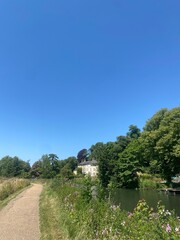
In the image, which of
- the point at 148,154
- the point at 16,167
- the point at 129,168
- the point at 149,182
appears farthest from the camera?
the point at 16,167

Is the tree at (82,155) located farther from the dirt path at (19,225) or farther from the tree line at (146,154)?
the dirt path at (19,225)

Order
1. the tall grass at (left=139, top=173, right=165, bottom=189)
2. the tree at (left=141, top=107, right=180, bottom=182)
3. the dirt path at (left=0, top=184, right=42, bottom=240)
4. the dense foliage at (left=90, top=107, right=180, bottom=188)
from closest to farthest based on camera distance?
the dirt path at (left=0, top=184, right=42, bottom=240), the tree at (left=141, top=107, right=180, bottom=182), the dense foliage at (left=90, top=107, right=180, bottom=188), the tall grass at (left=139, top=173, right=165, bottom=189)

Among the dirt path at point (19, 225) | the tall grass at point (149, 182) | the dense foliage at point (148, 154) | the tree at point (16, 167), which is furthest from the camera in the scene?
the tree at point (16, 167)

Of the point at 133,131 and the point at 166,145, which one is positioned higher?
the point at 133,131

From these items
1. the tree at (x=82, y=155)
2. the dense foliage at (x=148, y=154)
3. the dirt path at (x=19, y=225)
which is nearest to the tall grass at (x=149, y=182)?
the dense foliage at (x=148, y=154)

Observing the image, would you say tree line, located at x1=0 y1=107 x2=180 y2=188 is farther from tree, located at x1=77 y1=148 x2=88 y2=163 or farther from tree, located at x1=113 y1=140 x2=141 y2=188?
tree, located at x1=77 y1=148 x2=88 y2=163

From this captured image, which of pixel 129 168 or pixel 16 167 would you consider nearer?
pixel 129 168

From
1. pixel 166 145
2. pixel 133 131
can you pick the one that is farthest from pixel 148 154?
pixel 133 131

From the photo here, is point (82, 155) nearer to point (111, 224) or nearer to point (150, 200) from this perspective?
point (150, 200)

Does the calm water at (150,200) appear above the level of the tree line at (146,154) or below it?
below

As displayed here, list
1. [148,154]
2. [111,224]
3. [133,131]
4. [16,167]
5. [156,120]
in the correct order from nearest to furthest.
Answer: [111,224] → [148,154] → [156,120] → [133,131] → [16,167]

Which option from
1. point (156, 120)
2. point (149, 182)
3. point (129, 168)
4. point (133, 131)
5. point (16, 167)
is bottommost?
point (149, 182)

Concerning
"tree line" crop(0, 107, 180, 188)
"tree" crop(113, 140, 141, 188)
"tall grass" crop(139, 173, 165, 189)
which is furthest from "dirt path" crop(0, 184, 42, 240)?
"tree" crop(113, 140, 141, 188)

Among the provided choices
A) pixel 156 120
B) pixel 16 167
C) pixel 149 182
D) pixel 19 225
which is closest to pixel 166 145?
pixel 149 182
